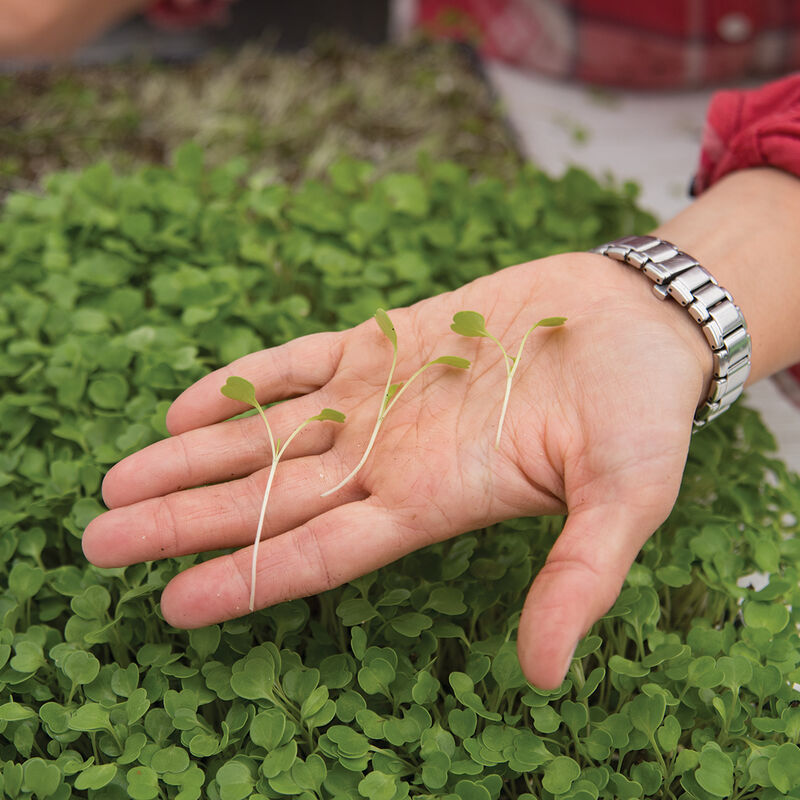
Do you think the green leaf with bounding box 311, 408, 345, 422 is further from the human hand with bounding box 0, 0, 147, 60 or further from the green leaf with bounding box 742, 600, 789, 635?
the human hand with bounding box 0, 0, 147, 60

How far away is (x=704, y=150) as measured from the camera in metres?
1.36

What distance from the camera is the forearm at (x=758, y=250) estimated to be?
3.58 ft

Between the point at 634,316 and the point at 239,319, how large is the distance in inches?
25.0

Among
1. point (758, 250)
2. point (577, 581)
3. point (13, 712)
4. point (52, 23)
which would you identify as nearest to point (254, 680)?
point (13, 712)

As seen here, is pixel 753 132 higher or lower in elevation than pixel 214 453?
higher

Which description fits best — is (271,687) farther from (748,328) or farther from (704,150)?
(704,150)

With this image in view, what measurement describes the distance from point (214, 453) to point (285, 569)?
0.18 m

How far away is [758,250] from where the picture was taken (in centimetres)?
Answer: 112

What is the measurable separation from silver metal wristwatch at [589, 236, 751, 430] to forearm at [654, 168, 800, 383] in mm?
103

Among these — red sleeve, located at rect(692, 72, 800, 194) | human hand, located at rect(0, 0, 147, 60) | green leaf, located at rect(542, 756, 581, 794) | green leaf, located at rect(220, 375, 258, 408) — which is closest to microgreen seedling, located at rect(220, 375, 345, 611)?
green leaf, located at rect(220, 375, 258, 408)

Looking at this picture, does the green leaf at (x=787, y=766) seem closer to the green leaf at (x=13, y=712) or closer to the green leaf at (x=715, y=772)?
the green leaf at (x=715, y=772)

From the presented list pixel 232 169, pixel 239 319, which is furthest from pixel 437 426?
pixel 232 169

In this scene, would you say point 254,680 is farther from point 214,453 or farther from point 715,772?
point 715,772

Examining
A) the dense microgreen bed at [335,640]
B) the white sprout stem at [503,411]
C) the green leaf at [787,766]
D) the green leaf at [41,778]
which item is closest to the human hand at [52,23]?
the dense microgreen bed at [335,640]
